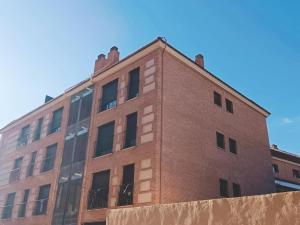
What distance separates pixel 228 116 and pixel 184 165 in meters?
5.56

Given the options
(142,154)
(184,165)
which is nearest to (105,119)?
(142,154)

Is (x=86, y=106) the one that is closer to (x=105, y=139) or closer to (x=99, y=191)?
(x=105, y=139)

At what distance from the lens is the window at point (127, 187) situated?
1362 cm

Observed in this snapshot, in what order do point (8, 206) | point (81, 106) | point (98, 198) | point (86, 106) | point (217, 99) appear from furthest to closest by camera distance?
1. point (8, 206)
2. point (81, 106)
3. point (86, 106)
4. point (217, 99)
5. point (98, 198)

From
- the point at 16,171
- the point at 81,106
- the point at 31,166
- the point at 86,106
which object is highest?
the point at 81,106

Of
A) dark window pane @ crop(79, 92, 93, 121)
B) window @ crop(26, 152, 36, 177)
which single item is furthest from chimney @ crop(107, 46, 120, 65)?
window @ crop(26, 152, 36, 177)

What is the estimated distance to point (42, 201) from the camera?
19141 millimetres

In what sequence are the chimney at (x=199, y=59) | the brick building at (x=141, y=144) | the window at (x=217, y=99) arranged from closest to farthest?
1. the brick building at (x=141, y=144)
2. the window at (x=217, y=99)
3. the chimney at (x=199, y=59)

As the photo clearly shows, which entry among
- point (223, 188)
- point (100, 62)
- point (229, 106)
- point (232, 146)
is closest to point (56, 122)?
point (100, 62)

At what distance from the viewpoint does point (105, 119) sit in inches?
667

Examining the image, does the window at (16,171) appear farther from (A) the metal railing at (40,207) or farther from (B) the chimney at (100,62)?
(B) the chimney at (100,62)

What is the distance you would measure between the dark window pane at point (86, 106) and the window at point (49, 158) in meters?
3.32

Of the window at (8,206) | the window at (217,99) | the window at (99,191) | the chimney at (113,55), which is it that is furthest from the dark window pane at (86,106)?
the window at (8,206)

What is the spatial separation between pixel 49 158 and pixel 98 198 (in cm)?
692
